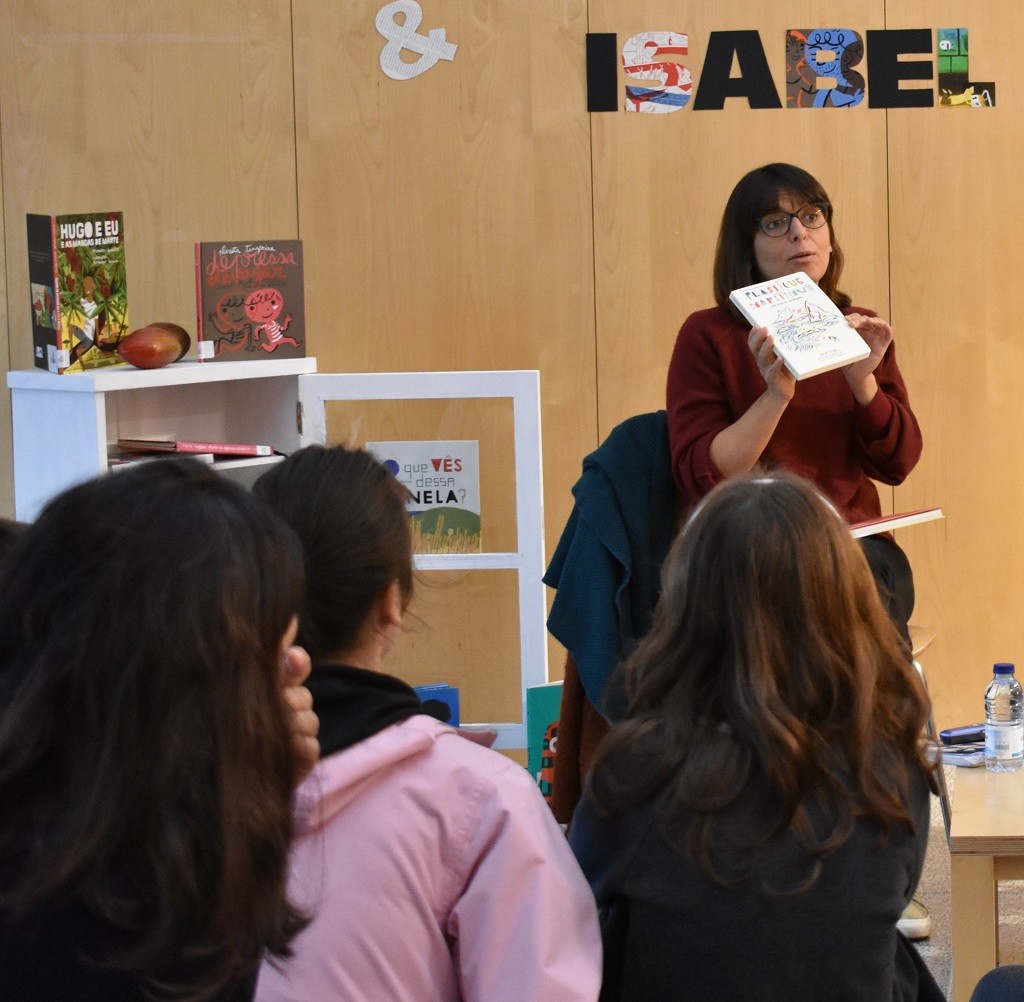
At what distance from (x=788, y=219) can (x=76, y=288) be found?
1572 millimetres

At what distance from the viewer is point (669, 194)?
376cm

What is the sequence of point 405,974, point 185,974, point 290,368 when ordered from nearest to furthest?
point 185,974
point 405,974
point 290,368

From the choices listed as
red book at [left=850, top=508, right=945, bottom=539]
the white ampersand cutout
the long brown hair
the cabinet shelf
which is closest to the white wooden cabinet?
the cabinet shelf

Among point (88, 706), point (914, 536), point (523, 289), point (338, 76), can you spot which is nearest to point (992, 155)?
point (914, 536)

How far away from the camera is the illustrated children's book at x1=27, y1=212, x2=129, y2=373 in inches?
121

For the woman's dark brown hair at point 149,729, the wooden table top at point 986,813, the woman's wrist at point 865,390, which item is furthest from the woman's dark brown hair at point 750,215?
the woman's dark brown hair at point 149,729

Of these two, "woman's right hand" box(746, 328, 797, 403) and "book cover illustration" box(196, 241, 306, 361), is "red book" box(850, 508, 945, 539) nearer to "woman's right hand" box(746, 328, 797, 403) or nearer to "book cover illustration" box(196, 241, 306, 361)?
"woman's right hand" box(746, 328, 797, 403)

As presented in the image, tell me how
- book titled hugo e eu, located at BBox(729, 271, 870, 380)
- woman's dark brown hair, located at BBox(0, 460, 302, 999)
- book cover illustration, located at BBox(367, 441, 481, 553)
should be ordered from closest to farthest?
woman's dark brown hair, located at BBox(0, 460, 302, 999)
book titled hugo e eu, located at BBox(729, 271, 870, 380)
book cover illustration, located at BBox(367, 441, 481, 553)

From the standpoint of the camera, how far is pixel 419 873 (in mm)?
1285

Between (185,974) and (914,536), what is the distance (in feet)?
10.8

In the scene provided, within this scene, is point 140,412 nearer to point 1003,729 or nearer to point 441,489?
point 441,489

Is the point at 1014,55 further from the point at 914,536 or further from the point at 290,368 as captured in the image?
the point at 290,368

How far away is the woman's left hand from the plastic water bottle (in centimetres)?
53

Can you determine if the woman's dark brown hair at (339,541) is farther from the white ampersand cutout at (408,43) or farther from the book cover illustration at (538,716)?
the white ampersand cutout at (408,43)
